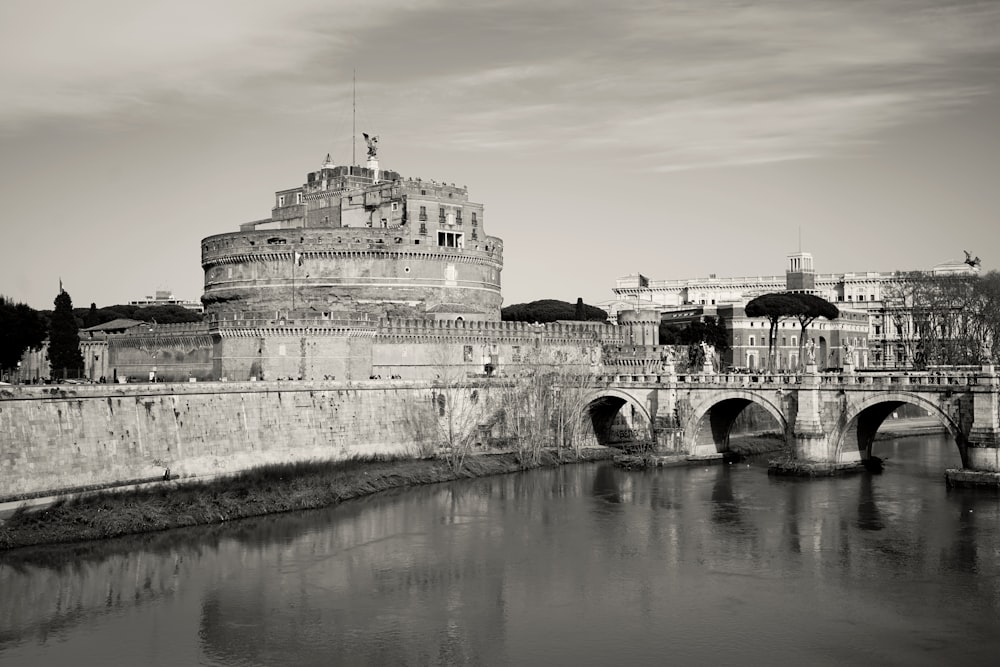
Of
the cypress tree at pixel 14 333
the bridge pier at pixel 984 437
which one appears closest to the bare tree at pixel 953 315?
the bridge pier at pixel 984 437

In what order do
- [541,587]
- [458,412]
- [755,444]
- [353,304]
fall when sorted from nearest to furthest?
[541,587]
[458,412]
[755,444]
[353,304]

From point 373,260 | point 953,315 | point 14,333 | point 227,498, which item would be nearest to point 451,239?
point 373,260

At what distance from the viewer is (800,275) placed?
4291 inches

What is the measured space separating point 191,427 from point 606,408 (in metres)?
20.7

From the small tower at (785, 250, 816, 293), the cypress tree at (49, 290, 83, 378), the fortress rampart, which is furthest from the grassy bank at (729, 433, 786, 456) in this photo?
the small tower at (785, 250, 816, 293)

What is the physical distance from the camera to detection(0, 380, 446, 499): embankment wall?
1133 inches

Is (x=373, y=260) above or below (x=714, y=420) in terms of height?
above

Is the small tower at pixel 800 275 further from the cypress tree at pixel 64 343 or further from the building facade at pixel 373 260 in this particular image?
the cypress tree at pixel 64 343

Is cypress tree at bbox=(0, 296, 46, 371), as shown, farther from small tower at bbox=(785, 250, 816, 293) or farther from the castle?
small tower at bbox=(785, 250, 816, 293)

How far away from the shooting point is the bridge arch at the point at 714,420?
1687 inches

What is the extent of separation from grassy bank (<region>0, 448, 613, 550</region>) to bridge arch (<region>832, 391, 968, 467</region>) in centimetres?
1174

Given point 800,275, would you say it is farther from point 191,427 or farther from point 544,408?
point 191,427

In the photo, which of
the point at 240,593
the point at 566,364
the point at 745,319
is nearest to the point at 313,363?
the point at 566,364

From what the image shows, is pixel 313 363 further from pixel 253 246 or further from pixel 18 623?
pixel 18 623
